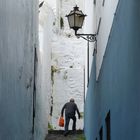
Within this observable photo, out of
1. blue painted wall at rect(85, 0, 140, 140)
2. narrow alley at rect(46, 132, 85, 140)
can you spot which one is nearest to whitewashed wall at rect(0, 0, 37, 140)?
blue painted wall at rect(85, 0, 140, 140)

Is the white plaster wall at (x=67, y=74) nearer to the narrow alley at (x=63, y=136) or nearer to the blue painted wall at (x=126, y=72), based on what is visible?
the narrow alley at (x=63, y=136)

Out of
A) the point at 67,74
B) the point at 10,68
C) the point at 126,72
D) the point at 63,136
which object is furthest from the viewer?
the point at 67,74

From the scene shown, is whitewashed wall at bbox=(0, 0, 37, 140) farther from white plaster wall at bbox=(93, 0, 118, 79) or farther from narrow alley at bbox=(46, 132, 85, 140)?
narrow alley at bbox=(46, 132, 85, 140)

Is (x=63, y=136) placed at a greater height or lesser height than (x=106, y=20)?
lesser

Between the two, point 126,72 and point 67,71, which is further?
point 67,71

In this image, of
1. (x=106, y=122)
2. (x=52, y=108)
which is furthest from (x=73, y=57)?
(x=106, y=122)

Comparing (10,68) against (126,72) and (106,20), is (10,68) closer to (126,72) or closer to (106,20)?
(126,72)

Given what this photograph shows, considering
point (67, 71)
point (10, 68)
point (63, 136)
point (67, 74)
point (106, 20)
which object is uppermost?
point (106, 20)

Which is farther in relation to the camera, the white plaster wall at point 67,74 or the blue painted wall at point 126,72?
the white plaster wall at point 67,74

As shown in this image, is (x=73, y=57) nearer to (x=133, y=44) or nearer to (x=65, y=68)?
(x=65, y=68)

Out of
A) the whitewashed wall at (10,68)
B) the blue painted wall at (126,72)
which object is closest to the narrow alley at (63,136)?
the whitewashed wall at (10,68)

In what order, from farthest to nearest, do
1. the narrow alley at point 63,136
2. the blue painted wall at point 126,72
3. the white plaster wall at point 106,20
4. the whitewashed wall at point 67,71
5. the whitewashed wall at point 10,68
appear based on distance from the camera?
the whitewashed wall at point 67,71, the narrow alley at point 63,136, the white plaster wall at point 106,20, the whitewashed wall at point 10,68, the blue painted wall at point 126,72

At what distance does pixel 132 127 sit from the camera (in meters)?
5.54

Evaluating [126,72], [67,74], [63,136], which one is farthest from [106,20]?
[67,74]
